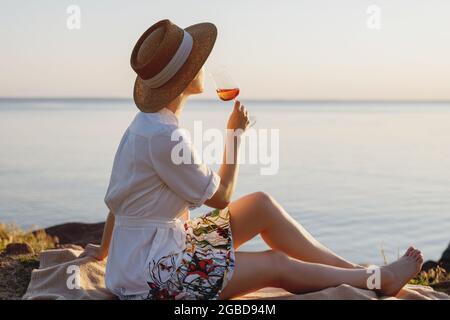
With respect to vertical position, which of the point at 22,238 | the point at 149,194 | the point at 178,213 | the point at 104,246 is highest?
the point at 149,194

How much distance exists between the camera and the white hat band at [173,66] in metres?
3.73

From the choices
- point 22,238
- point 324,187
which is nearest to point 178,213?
point 22,238

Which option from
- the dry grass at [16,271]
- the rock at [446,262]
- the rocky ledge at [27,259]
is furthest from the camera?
the rock at [446,262]

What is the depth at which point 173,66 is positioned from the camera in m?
3.74

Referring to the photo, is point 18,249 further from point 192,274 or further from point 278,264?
point 278,264

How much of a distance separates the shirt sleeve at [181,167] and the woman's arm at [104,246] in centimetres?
56

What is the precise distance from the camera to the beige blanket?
12.5 feet

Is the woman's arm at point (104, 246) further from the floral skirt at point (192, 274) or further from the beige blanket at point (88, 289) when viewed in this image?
the floral skirt at point (192, 274)

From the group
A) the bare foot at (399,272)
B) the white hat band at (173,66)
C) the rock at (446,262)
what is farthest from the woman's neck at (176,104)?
the rock at (446,262)

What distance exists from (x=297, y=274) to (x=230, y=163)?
71 cm

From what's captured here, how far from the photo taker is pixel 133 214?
3.70 m
